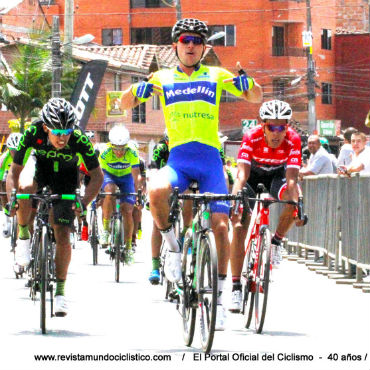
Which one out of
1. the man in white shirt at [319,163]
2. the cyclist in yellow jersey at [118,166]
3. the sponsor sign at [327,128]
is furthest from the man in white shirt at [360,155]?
the sponsor sign at [327,128]

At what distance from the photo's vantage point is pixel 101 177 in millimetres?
12086

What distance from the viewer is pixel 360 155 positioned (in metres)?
18.5

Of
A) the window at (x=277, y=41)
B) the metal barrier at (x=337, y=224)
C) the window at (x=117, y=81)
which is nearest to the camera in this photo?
the metal barrier at (x=337, y=224)

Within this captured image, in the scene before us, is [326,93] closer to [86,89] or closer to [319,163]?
[86,89]

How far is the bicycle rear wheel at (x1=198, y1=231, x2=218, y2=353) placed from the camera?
31.2 ft

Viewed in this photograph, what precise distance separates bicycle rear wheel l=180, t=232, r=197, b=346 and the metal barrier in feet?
18.2

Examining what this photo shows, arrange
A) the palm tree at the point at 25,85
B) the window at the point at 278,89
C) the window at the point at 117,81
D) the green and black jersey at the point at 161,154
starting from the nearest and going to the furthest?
the green and black jersey at the point at 161,154 → the palm tree at the point at 25,85 → the window at the point at 117,81 → the window at the point at 278,89

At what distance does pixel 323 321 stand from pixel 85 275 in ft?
22.2

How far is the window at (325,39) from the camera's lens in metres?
91.6

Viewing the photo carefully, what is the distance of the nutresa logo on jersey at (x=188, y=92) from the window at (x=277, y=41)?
7769 cm

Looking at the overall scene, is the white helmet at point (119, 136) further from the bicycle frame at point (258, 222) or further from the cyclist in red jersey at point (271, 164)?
the bicycle frame at point (258, 222)

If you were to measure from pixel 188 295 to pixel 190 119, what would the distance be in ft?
5.39

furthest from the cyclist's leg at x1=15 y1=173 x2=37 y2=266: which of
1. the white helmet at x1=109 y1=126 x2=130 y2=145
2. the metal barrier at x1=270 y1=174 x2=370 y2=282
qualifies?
the white helmet at x1=109 y1=126 x2=130 y2=145

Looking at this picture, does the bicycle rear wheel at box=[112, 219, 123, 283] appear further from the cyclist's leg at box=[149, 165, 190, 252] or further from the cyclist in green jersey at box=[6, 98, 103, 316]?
the cyclist's leg at box=[149, 165, 190, 252]
